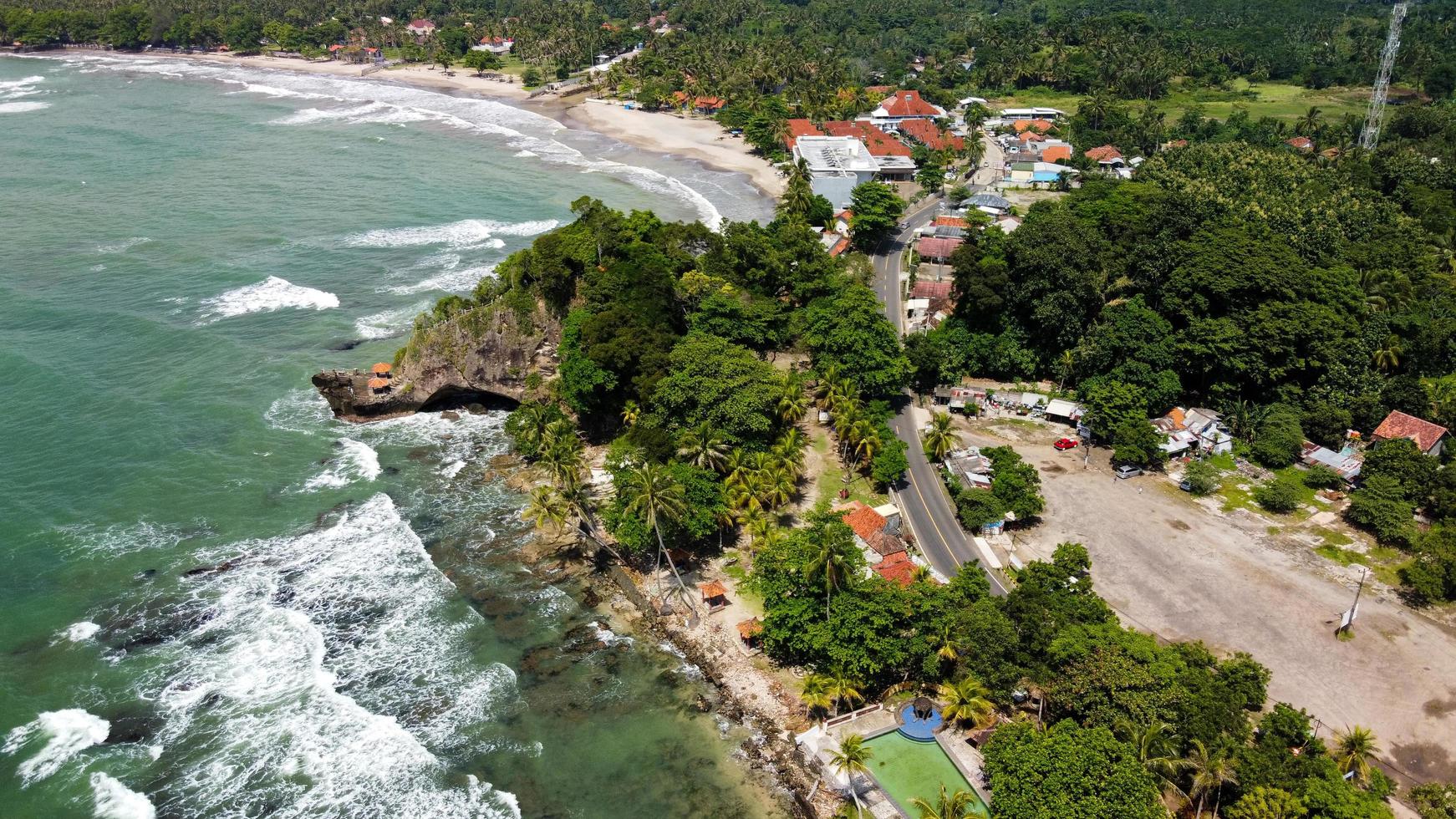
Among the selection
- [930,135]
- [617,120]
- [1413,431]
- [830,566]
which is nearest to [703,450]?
[830,566]

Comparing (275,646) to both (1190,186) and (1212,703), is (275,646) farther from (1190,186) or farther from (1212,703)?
(1190,186)

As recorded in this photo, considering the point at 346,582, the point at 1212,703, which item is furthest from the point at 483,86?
the point at 1212,703

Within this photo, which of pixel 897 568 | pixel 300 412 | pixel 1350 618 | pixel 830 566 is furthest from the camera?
pixel 300 412

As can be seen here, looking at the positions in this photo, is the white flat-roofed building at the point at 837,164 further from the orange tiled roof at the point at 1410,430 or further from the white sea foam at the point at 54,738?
the white sea foam at the point at 54,738

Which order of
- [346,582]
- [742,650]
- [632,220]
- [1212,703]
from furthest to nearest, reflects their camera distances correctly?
[632,220]
[346,582]
[742,650]
[1212,703]

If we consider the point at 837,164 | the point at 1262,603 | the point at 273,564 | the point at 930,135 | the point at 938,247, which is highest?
the point at 930,135

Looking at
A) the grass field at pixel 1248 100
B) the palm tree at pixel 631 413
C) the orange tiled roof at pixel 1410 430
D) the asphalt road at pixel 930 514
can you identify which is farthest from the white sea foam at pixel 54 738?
the grass field at pixel 1248 100

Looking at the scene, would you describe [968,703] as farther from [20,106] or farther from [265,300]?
[20,106]
